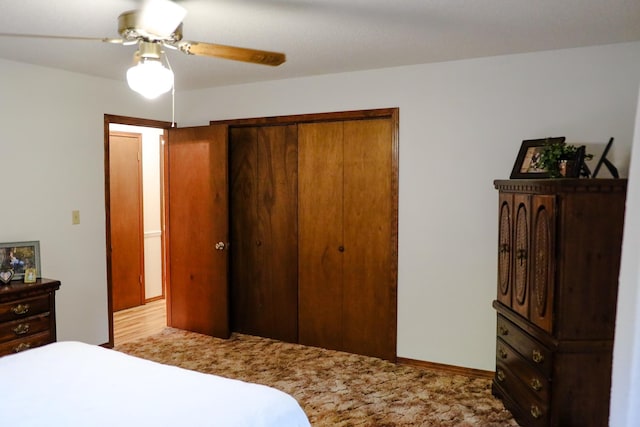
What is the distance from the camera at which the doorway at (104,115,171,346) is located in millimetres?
5543

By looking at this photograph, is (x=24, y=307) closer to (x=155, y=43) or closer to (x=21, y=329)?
(x=21, y=329)

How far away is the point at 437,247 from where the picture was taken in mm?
3715

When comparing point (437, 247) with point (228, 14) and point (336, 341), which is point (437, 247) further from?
point (228, 14)

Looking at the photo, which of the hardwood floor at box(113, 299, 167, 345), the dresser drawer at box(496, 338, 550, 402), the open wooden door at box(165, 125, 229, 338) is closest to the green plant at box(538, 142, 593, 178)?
the dresser drawer at box(496, 338, 550, 402)

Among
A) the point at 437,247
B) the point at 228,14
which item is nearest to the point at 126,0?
the point at 228,14

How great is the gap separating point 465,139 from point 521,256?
1.09 m

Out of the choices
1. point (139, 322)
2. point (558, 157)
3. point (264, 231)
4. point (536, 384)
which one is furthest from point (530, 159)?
point (139, 322)

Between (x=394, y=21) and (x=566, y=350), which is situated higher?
(x=394, y=21)

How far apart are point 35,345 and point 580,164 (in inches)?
141

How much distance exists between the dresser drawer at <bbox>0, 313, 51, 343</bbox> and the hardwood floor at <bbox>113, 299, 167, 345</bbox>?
116cm

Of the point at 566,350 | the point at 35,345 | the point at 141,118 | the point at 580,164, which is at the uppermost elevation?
the point at 141,118

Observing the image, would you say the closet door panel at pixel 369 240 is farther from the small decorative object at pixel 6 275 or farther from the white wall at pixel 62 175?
the small decorative object at pixel 6 275

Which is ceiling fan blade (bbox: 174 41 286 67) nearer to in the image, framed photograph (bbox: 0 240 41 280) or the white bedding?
the white bedding

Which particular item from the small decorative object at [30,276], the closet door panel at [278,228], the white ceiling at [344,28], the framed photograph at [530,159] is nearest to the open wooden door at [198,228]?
the closet door panel at [278,228]
